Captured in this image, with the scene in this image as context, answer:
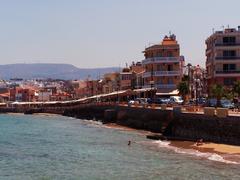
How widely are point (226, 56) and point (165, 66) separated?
1533 centimetres

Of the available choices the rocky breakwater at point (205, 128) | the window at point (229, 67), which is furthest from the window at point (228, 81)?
the rocky breakwater at point (205, 128)

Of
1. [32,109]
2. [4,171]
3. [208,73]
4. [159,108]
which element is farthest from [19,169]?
[32,109]

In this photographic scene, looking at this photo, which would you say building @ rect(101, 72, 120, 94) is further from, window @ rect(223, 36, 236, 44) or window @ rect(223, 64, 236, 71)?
window @ rect(223, 36, 236, 44)

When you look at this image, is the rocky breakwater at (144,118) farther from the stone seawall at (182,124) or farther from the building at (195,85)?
the building at (195,85)

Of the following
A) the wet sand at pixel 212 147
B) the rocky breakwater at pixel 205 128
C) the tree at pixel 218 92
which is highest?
the tree at pixel 218 92

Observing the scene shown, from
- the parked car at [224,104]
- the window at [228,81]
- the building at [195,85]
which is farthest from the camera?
the building at [195,85]

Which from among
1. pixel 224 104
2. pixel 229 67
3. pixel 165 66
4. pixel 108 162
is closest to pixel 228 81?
pixel 229 67

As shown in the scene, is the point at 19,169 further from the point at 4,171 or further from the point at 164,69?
the point at 164,69

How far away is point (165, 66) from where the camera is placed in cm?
10356

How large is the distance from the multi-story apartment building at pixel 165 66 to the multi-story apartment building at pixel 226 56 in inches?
466

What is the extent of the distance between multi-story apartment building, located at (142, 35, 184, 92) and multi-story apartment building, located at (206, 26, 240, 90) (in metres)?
11.8

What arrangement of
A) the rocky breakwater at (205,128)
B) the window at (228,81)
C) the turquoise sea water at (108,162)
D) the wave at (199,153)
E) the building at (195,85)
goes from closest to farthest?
1. the turquoise sea water at (108,162)
2. the wave at (199,153)
3. the rocky breakwater at (205,128)
4. the window at (228,81)
5. the building at (195,85)

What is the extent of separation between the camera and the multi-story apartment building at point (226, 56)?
9006 centimetres

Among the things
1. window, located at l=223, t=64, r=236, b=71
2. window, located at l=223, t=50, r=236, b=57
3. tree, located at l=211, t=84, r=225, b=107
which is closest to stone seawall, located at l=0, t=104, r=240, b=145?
tree, located at l=211, t=84, r=225, b=107
